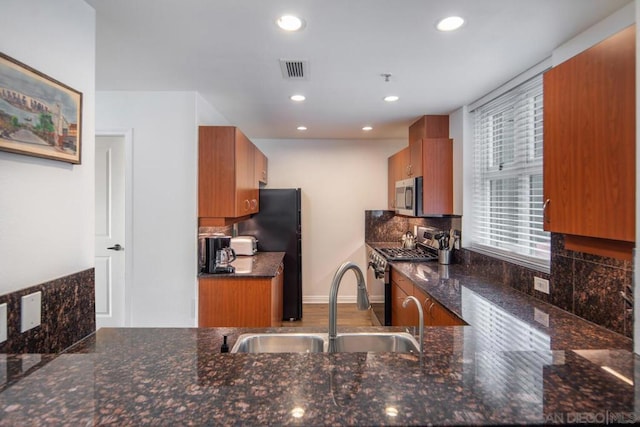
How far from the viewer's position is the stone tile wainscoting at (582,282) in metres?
1.54

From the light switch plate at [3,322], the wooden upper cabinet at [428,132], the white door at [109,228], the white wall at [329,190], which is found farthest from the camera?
the white wall at [329,190]

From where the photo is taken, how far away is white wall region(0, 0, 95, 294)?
3.69 feet

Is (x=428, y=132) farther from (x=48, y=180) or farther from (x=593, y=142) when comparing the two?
(x=48, y=180)

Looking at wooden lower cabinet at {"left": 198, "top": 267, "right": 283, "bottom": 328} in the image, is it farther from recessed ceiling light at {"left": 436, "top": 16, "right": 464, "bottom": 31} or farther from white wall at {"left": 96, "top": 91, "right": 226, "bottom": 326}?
recessed ceiling light at {"left": 436, "top": 16, "right": 464, "bottom": 31}

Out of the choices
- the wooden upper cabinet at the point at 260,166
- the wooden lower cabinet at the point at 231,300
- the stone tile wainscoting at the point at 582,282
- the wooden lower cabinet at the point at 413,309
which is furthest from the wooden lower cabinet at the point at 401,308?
the wooden upper cabinet at the point at 260,166

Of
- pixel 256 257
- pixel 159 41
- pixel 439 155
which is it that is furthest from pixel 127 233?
pixel 439 155

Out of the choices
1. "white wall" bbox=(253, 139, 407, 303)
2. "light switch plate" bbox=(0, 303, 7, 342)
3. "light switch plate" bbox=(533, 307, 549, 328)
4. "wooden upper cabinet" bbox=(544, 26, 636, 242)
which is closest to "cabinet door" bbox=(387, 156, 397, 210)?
"white wall" bbox=(253, 139, 407, 303)

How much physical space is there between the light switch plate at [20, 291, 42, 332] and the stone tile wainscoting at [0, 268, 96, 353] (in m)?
0.01

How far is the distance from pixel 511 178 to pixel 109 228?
3.49 meters

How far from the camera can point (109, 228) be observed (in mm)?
3113

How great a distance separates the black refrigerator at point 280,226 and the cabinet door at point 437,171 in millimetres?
1563

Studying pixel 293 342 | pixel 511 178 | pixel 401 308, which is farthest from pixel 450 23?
pixel 401 308

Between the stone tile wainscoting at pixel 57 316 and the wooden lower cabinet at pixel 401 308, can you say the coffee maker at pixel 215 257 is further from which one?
the wooden lower cabinet at pixel 401 308

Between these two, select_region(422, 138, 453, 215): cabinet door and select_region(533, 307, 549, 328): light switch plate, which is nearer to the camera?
select_region(533, 307, 549, 328): light switch plate
